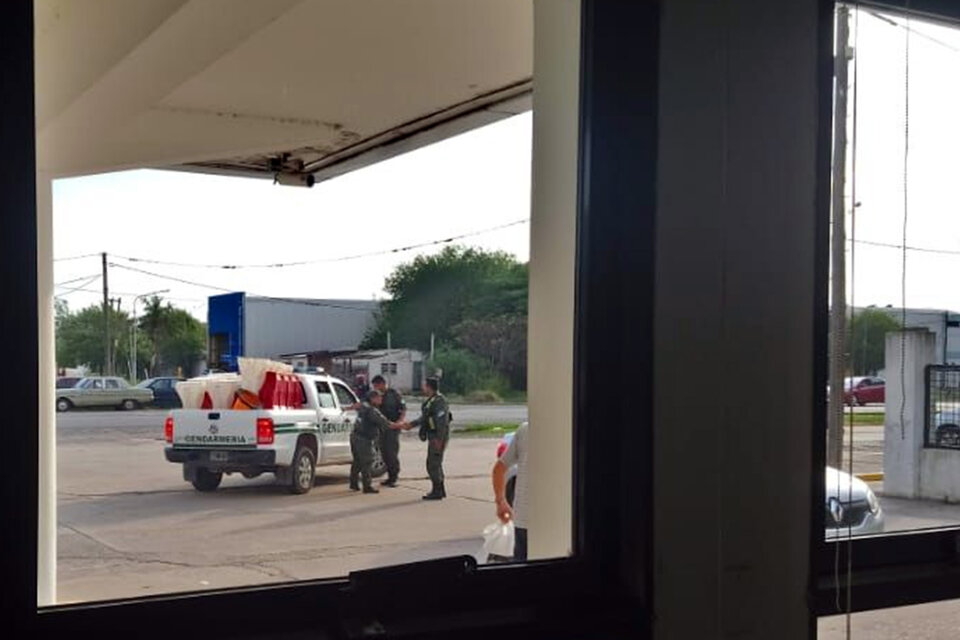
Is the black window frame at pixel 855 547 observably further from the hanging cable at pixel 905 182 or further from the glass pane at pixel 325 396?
the glass pane at pixel 325 396

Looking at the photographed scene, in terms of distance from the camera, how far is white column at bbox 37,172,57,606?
44.8 inches

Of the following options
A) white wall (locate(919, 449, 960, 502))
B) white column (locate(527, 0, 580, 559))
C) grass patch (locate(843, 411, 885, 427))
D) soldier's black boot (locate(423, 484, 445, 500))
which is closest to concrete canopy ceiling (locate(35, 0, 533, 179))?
white column (locate(527, 0, 580, 559))

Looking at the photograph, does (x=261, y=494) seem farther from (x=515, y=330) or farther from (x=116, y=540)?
(x=515, y=330)

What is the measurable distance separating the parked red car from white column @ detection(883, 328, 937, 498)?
0.9 inches

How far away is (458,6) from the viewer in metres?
2.42

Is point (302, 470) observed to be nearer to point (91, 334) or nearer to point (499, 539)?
point (499, 539)

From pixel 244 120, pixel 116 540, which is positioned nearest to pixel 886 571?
pixel 116 540

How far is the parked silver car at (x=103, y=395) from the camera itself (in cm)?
147

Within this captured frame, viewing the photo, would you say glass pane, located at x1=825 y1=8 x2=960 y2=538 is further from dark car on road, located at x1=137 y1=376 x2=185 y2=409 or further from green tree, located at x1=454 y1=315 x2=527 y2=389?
dark car on road, located at x1=137 y1=376 x2=185 y2=409

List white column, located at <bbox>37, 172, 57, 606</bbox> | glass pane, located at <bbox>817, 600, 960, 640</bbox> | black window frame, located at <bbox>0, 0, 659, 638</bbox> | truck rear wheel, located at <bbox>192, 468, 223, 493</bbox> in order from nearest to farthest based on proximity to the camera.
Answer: white column, located at <bbox>37, 172, 57, 606</bbox> → black window frame, located at <bbox>0, 0, 659, 638</bbox> → glass pane, located at <bbox>817, 600, 960, 640</bbox> → truck rear wheel, located at <bbox>192, 468, 223, 493</bbox>

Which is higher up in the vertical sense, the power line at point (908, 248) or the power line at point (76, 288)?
the power line at point (908, 248)

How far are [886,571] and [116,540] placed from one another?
1.62m

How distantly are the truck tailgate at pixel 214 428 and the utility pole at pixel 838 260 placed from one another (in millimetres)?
1025

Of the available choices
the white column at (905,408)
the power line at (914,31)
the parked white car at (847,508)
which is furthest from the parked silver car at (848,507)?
the power line at (914,31)
